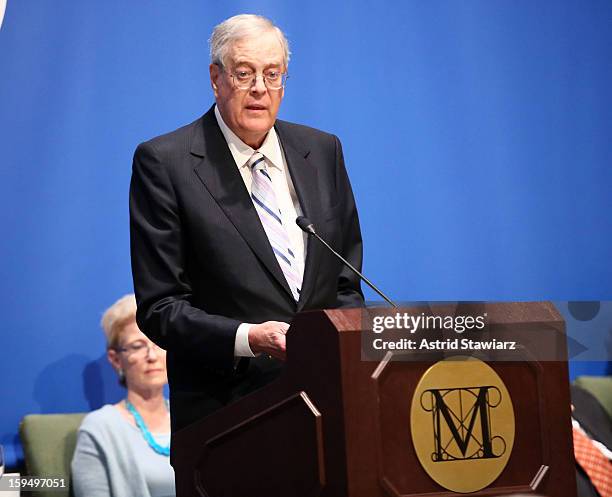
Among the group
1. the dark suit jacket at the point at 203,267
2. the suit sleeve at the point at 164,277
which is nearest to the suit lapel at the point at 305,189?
the dark suit jacket at the point at 203,267

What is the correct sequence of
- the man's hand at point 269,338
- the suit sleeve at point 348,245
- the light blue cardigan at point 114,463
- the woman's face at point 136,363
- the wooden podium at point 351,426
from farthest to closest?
the woman's face at point 136,363 < the light blue cardigan at point 114,463 < the suit sleeve at point 348,245 < the man's hand at point 269,338 < the wooden podium at point 351,426

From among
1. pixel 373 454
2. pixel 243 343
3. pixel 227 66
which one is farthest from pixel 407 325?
pixel 227 66

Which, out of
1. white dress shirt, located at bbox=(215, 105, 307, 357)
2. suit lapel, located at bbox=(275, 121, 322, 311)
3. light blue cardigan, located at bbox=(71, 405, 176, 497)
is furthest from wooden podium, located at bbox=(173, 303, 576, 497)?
light blue cardigan, located at bbox=(71, 405, 176, 497)

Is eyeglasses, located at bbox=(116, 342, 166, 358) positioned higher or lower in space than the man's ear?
lower

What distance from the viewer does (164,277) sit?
84.0 inches

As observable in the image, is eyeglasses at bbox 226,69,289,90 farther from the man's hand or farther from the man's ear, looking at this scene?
the man's hand

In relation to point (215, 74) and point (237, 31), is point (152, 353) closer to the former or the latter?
point (215, 74)

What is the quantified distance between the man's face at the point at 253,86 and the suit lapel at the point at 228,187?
0.07 metres

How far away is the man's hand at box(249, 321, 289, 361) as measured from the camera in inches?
73.9

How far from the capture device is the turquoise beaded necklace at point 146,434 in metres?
3.65

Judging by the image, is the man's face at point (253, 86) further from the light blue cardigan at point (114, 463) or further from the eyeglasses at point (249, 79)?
the light blue cardigan at point (114, 463)

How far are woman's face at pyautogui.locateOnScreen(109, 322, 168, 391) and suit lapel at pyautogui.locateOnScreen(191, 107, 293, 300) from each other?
63.0 inches

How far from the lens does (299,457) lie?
1.70 metres

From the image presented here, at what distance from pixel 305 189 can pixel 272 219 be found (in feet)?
0.40
